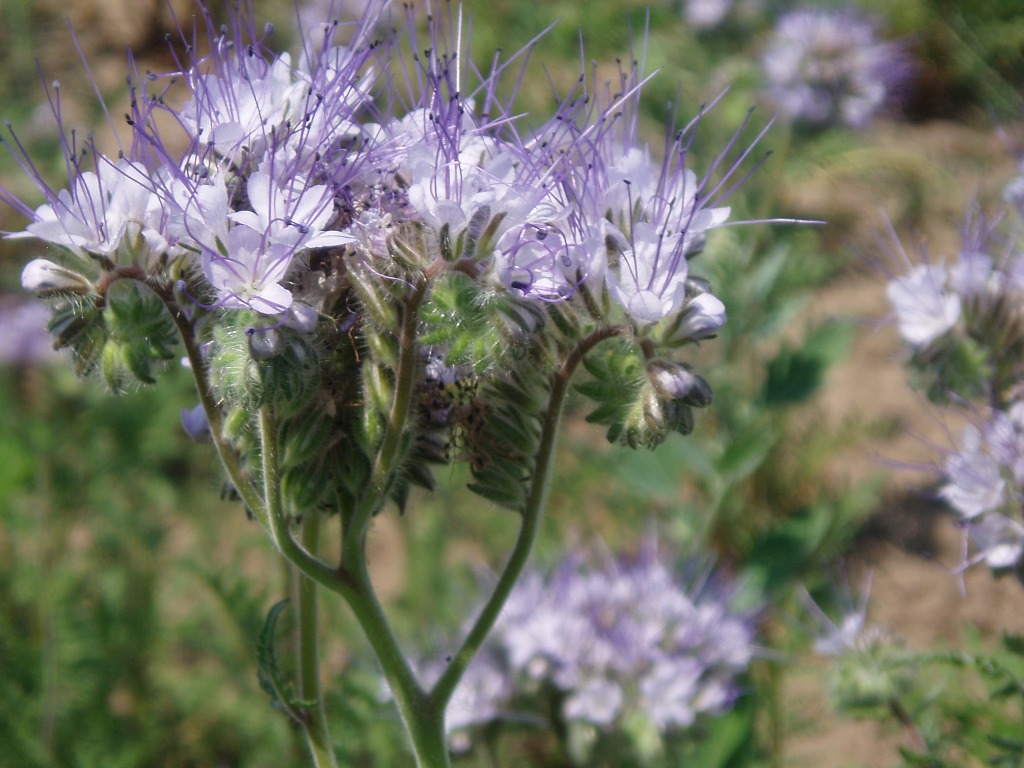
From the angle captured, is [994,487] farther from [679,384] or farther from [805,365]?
[805,365]

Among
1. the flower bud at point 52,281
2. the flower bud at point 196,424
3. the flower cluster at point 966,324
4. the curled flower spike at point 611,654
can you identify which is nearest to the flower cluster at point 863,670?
the curled flower spike at point 611,654

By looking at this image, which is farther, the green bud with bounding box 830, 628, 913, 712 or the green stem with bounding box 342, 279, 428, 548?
the green bud with bounding box 830, 628, 913, 712

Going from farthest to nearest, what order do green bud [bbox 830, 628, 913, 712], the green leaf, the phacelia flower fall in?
the green leaf → green bud [bbox 830, 628, 913, 712] → the phacelia flower

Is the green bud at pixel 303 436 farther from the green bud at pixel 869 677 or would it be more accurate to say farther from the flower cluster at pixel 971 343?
the green bud at pixel 869 677

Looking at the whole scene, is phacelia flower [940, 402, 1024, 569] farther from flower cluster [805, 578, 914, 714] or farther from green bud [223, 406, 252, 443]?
green bud [223, 406, 252, 443]

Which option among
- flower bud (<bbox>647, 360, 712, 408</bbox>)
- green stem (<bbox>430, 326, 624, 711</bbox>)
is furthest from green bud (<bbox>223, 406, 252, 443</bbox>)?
flower bud (<bbox>647, 360, 712, 408</bbox>)

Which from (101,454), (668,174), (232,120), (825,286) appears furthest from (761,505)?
(232,120)

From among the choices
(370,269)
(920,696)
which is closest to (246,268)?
(370,269)
